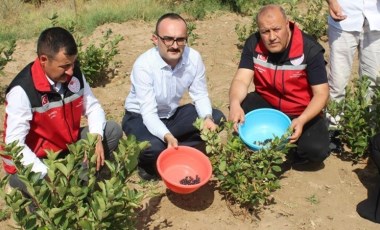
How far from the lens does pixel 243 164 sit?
3.19 metres

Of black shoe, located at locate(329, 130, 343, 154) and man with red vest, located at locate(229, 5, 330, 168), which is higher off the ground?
man with red vest, located at locate(229, 5, 330, 168)

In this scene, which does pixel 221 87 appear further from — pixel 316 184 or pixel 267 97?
pixel 316 184

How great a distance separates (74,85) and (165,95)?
714 mm

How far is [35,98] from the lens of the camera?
9.88 ft

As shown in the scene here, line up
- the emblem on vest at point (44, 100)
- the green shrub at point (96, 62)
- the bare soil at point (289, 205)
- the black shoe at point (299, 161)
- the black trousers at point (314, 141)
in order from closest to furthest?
the emblem on vest at point (44, 100) → the bare soil at point (289, 205) → the black trousers at point (314, 141) → the black shoe at point (299, 161) → the green shrub at point (96, 62)

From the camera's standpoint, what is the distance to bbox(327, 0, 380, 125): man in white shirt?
3705 mm

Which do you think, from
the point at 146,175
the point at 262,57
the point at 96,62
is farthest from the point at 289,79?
the point at 96,62

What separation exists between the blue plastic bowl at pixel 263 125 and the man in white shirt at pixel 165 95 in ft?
0.88

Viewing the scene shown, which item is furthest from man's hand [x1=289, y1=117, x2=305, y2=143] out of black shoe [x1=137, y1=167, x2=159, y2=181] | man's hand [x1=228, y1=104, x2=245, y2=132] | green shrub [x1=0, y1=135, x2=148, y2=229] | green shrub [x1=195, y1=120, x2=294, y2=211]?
green shrub [x1=0, y1=135, x2=148, y2=229]

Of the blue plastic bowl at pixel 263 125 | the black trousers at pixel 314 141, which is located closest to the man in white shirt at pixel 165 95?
the blue plastic bowl at pixel 263 125

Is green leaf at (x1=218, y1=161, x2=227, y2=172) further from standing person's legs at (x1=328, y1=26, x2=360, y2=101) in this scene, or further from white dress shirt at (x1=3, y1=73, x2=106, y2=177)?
standing person's legs at (x1=328, y1=26, x2=360, y2=101)

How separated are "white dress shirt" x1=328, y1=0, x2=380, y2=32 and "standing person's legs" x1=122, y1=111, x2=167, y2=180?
5.40ft

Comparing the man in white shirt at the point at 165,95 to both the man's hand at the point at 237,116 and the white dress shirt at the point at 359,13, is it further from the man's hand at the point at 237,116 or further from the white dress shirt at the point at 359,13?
the white dress shirt at the point at 359,13

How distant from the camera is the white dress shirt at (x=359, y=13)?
146 inches
